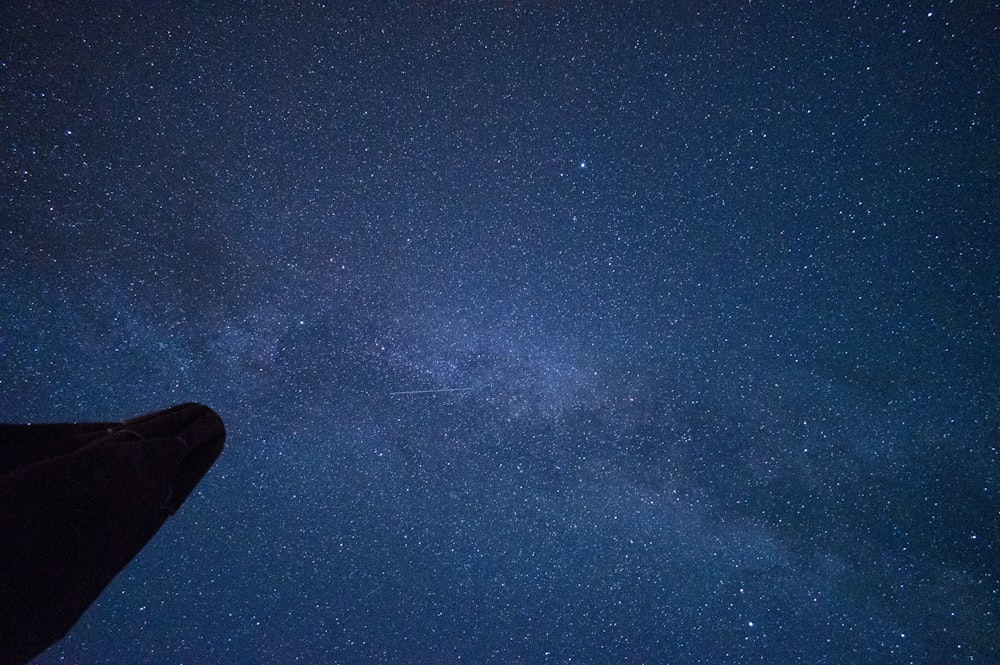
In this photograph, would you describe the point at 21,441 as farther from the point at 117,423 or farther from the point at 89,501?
the point at 89,501

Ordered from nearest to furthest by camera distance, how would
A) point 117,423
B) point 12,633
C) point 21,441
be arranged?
point 12,633 → point 21,441 → point 117,423

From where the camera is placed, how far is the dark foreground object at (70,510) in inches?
44.4

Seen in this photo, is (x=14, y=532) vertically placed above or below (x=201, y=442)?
below

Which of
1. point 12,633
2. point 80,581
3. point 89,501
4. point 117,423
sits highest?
point 117,423

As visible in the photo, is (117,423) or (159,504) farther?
(117,423)

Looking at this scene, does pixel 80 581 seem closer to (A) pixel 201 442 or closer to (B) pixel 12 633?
(B) pixel 12 633

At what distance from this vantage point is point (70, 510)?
1256mm

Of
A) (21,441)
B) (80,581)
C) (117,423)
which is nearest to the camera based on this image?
(80,581)

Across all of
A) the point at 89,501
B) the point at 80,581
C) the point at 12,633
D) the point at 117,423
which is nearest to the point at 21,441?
the point at 117,423

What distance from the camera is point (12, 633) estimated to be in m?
1.08

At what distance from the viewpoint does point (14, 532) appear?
1.14 m

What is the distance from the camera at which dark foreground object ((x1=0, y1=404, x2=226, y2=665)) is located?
113 cm

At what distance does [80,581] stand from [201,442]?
586 mm

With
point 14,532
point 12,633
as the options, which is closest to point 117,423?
point 14,532
